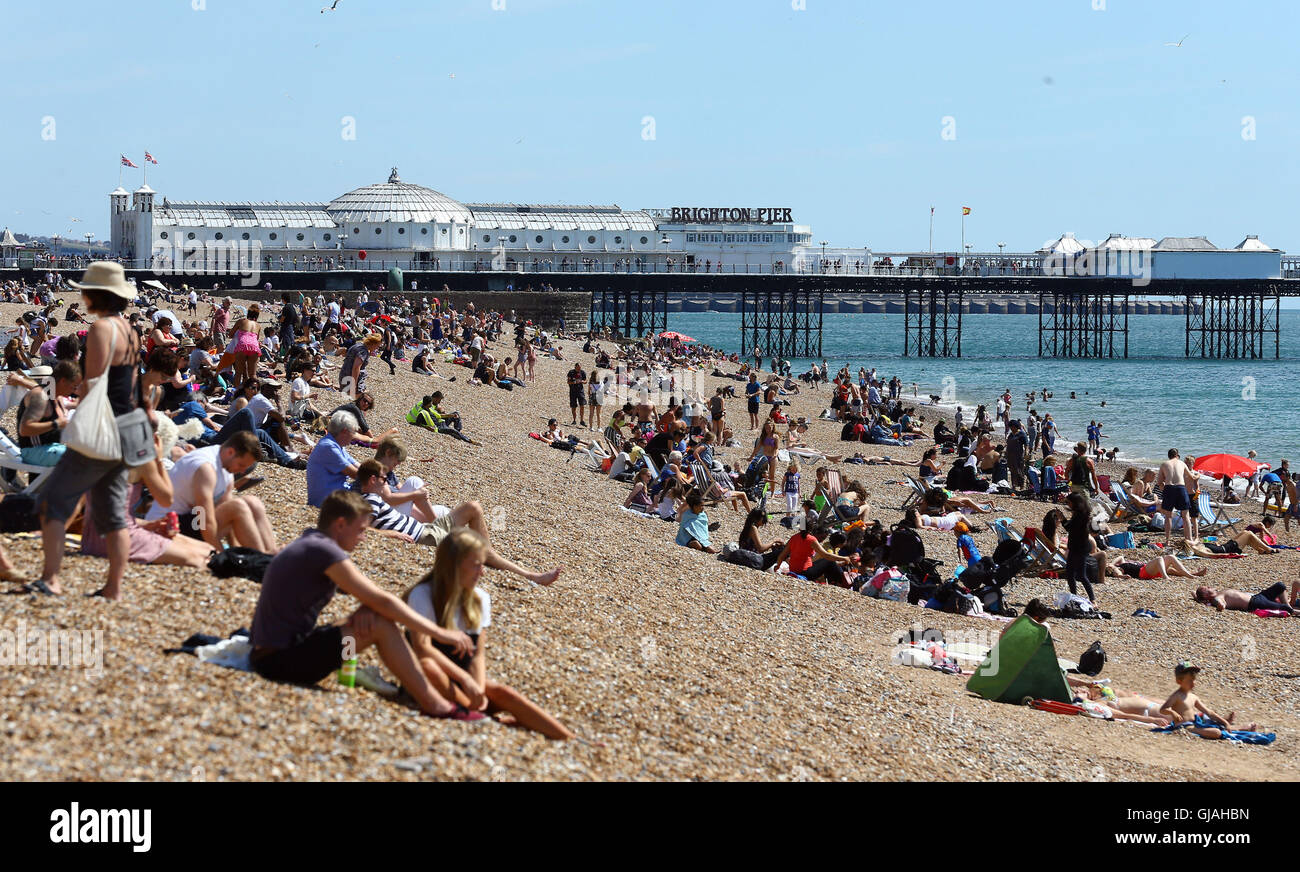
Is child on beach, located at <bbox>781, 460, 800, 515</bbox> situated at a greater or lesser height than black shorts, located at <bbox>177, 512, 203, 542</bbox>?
lesser

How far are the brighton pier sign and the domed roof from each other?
419 inches

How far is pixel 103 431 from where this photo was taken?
19.0 ft

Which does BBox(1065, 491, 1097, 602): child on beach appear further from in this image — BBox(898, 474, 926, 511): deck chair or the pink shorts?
the pink shorts

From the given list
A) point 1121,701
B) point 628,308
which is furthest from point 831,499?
point 628,308

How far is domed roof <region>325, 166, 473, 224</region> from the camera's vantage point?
6581cm

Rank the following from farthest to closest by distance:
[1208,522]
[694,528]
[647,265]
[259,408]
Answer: [647,265] → [1208,522] → [694,528] → [259,408]

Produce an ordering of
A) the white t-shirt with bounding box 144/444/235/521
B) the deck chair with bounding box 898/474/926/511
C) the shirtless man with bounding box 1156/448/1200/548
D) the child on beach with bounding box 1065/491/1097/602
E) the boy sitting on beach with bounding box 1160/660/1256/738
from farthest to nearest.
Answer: the deck chair with bounding box 898/474/926/511, the shirtless man with bounding box 1156/448/1200/548, the child on beach with bounding box 1065/491/1097/602, the boy sitting on beach with bounding box 1160/660/1256/738, the white t-shirt with bounding box 144/444/235/521

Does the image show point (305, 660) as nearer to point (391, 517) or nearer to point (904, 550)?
point (391, 517)

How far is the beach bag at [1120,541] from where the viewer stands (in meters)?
15.7

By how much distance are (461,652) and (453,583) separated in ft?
0.99

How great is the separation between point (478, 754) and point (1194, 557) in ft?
39.5

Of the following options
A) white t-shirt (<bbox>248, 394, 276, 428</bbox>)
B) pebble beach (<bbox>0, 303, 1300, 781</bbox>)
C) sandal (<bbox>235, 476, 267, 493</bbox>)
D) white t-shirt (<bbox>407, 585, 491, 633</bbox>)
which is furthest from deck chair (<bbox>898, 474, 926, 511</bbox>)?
white t-shirt (<bbox>407, 585, 491, 633</bbox>)
